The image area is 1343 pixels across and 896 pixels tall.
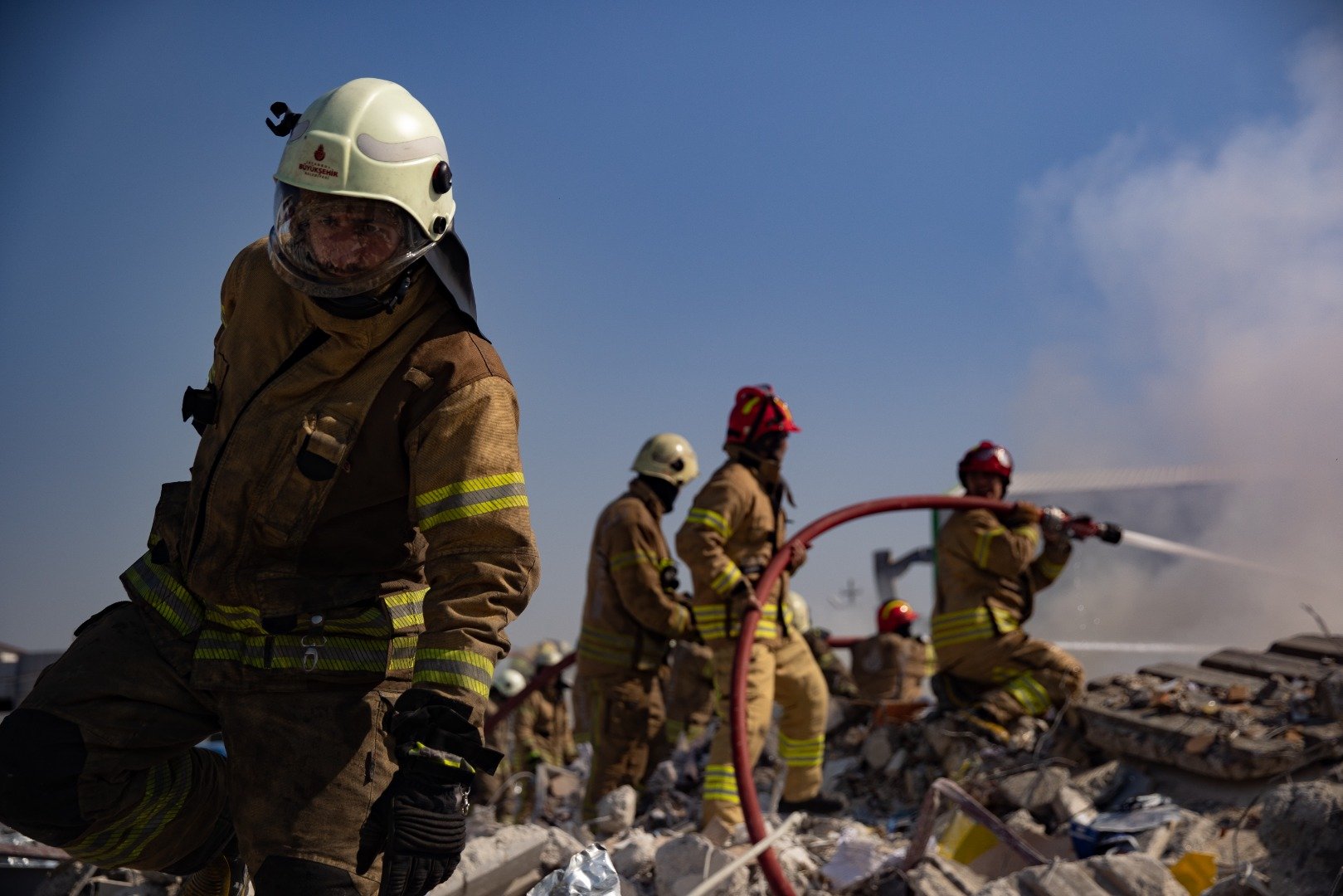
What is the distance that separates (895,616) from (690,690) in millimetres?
2503

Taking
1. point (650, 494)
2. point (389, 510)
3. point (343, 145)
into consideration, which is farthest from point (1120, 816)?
point (343, 145)

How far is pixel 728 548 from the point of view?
7.38 m

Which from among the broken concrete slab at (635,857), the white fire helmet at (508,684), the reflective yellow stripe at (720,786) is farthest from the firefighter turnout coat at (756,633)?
the white fire helmet at (508,684)

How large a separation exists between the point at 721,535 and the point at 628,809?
150cm

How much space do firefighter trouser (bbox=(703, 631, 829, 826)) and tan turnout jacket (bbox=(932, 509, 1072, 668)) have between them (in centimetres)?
104

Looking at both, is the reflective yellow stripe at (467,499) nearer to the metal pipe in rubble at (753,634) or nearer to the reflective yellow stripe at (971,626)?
the metal pipe in rubble at (753,634)

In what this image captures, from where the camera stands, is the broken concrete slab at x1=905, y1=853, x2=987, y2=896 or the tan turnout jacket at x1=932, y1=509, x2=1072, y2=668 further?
the tan turnout jacket at x1=932, y1=509, x2=1072, y2=668

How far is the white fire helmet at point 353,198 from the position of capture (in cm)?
301

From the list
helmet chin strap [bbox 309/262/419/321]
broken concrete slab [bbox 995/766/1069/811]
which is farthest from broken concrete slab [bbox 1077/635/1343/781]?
helmet chin strap [bbox 309/262/419/321]

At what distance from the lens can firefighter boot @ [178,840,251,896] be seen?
3312 mm

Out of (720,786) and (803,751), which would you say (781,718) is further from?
(720,786)

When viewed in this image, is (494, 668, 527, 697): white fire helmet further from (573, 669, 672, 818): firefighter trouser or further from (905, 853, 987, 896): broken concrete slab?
(905, 853, 987, 896): broken concrete slab

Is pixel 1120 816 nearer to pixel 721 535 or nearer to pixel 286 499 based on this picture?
pixel 721 535

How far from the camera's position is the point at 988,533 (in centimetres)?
789
